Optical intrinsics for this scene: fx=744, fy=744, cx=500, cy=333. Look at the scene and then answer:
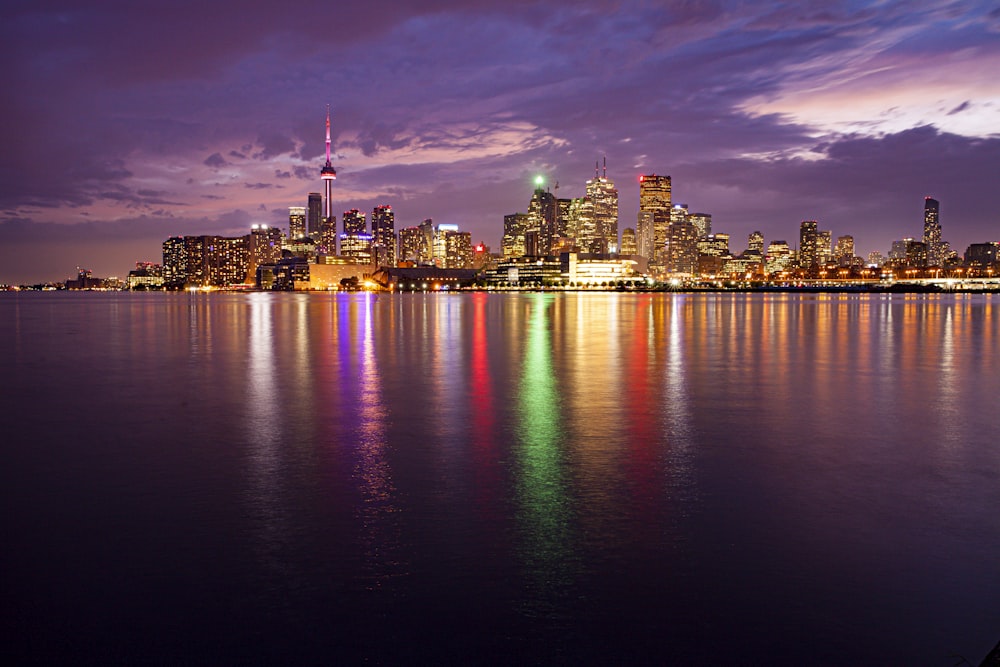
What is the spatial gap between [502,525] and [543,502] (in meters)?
1.23

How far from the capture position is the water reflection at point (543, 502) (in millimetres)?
8730

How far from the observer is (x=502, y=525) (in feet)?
35.1

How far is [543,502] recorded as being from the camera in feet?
38.5

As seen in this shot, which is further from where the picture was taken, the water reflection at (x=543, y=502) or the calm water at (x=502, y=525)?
the water reflection at (x=543, y=502)

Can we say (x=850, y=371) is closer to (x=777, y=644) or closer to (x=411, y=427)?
(x=411, y=427)

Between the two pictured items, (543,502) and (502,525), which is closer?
(502,525)

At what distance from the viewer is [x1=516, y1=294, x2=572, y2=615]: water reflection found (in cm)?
873

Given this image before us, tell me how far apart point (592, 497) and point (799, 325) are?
56768 mm

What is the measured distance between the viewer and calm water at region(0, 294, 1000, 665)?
7738 millimetres

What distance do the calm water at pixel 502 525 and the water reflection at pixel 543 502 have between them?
56 mm

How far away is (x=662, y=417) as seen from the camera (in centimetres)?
1936

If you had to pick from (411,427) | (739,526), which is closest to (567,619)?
(739,526)

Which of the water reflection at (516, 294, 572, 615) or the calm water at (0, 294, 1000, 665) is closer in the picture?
the calm water at (0, 294, 1000, 665)

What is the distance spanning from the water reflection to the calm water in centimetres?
6
